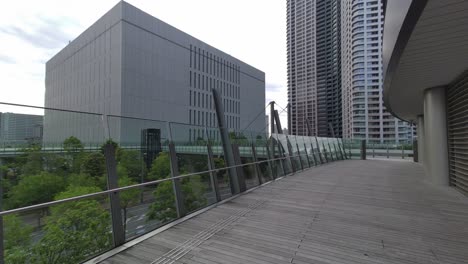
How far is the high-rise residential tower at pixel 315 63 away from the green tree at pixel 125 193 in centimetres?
8955

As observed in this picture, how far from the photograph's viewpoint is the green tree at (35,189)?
275 centimetres

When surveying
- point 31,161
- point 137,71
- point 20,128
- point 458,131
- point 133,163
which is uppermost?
point 137,71

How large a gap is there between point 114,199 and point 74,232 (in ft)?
2.08

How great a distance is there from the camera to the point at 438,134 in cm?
893

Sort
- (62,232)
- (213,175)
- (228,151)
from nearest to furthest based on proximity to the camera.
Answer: (62,232)
(213,175)
(228,151)

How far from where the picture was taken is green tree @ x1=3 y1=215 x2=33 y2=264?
265cm

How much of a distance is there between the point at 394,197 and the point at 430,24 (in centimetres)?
508

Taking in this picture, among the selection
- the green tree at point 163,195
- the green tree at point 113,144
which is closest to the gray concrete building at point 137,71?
the green tree at point 163,195

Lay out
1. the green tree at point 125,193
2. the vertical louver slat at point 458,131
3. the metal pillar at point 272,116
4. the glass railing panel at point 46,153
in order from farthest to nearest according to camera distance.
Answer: the metal pillar at point 272,116, the vertical louver slat at point 458,131, the green tree at point 125,193, the glass railing panel at point 46,153

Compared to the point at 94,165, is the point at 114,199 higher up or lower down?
lower down

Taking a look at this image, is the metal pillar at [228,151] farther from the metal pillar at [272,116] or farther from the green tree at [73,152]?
the metal pillar at [272,116]

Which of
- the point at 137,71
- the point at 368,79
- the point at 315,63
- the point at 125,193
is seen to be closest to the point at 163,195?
the point at 125,193

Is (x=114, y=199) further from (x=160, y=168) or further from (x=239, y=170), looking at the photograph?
(x=239, y=170)

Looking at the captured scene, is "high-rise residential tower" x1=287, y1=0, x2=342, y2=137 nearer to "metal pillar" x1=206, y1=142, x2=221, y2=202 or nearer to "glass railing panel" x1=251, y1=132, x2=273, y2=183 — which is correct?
"glass railing panel" x1=251, y1=132, x2=273, y2=183
